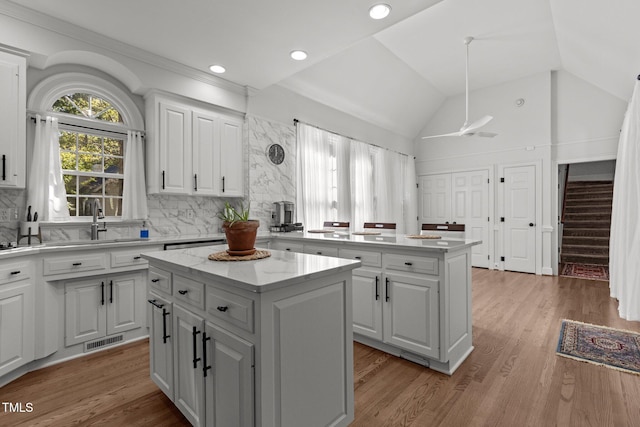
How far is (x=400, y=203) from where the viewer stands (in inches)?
280

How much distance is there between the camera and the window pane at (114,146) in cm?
337

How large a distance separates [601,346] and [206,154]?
4.54 m

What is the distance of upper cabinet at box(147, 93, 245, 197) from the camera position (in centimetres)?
347

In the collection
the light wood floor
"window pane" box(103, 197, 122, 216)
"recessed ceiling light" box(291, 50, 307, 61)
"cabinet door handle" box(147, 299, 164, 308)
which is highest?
"recessed ceiling light" box(291, 50, 307, 61)

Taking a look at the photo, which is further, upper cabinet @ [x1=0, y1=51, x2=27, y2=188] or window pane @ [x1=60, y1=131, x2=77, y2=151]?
window pane @ [x1=60, y1=131, x2=77, y2=151]

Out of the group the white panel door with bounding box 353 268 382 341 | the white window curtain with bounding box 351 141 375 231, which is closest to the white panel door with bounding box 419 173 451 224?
the white window curtain with bounding box 351 141 375 231

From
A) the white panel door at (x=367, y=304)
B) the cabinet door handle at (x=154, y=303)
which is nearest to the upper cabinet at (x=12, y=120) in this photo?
the cabinet door handle at (x=154, y=303)

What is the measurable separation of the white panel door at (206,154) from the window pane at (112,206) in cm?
81

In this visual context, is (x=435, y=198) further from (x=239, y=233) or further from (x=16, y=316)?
(x=16, y=316)

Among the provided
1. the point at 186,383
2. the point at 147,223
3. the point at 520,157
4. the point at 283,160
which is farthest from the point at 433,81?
the point at 186,383

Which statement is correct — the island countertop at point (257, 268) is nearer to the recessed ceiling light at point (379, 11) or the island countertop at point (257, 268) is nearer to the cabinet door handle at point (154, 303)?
the cabinet door handle at point (154, 303)

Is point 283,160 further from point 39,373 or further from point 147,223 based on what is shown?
point 39,373

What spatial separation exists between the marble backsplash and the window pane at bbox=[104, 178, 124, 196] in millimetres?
305

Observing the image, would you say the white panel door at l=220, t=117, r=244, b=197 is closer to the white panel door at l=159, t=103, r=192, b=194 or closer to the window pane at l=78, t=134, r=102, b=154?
the white panel door at l=159, t=103, r=192, b=194
